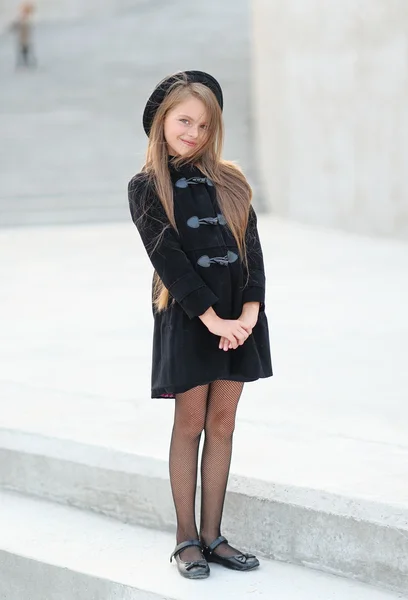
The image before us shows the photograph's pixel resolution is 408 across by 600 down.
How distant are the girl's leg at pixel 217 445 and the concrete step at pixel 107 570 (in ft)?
0.77

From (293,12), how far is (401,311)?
6.47 m

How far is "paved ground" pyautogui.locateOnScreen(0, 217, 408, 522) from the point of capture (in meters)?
3.79

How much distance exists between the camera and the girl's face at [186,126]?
309 centimetres

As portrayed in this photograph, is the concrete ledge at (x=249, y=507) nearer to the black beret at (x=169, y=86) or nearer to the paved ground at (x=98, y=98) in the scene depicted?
the black beret at (x=169, y=86)

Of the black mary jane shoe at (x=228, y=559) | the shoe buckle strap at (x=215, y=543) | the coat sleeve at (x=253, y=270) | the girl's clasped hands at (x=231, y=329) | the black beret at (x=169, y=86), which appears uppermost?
the black beret at (x=169, y=86)


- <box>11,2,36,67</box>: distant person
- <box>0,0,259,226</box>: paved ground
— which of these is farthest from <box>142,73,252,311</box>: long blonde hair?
<box>11,2,36,67</box>: distant person

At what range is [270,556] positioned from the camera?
344 cm

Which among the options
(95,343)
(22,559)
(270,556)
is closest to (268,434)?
(270,556)

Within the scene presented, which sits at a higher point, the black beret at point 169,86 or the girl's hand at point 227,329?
the black beret at point 169,86

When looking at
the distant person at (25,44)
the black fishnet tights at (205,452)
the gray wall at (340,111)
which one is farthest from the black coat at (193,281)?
the distant person at (25,44)

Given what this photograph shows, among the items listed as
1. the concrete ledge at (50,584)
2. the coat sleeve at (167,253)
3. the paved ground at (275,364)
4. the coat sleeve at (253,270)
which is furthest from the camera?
the paved ground at (275,364)

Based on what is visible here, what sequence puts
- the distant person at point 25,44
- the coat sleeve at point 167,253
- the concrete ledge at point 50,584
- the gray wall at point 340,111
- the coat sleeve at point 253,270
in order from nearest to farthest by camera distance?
the coat sleeve at point 167,253, the coat sleeve at point 253,270, the concrete ledge at point 50,584, the gray wall at point 340,111, the distant person at point 25,44

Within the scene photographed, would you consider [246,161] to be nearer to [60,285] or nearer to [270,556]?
[60,285]

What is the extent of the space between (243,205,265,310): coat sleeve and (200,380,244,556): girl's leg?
11.0 inches
